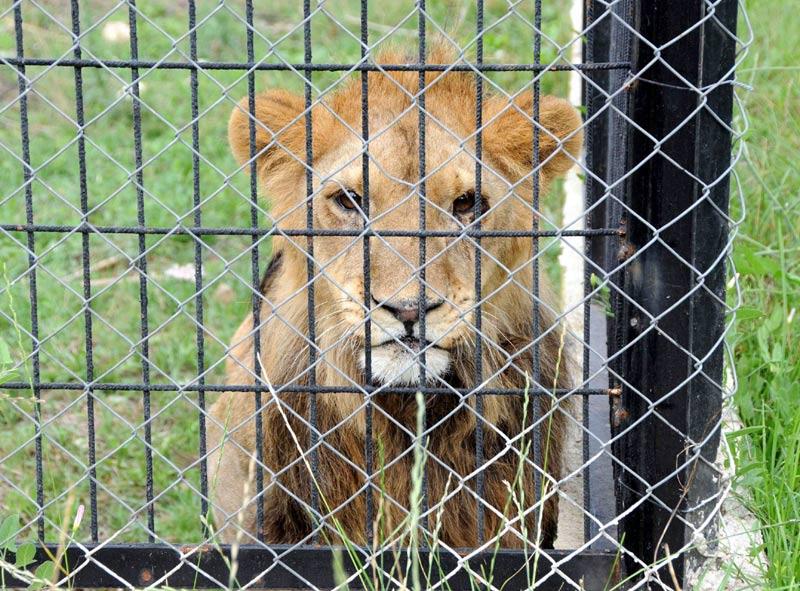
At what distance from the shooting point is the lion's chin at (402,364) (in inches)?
127

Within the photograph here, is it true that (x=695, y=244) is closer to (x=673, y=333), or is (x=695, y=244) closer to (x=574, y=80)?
(x=673, y=333)

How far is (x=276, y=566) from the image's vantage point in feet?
10.8

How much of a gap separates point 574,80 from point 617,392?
370 centimetres

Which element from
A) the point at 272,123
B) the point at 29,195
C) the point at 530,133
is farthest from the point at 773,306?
the point at 29,195

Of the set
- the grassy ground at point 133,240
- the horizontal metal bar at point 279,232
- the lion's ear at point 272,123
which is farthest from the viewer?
the grassy ground at point 133,240

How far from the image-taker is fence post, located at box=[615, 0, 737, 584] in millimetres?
2969

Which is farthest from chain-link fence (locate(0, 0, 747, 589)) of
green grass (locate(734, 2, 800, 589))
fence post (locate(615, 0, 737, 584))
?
green grass (locate(734, 2, 800, 589))

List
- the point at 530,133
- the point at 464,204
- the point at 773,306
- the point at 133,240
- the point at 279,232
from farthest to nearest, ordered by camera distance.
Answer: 1. the point at 133,240
2. the point at 773,306
3. the point at 530,133
4. the point at 464,204
5. the point at 279,232

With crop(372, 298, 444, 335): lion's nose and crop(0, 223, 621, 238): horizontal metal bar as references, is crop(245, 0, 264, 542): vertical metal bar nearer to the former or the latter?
crop(0, 223, 621, 238): horizontal metal bar

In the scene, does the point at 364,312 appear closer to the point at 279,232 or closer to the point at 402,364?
the point at 402,364

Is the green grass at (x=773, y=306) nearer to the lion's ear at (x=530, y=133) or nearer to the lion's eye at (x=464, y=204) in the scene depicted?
the lion's ear at (x=530, y=133)

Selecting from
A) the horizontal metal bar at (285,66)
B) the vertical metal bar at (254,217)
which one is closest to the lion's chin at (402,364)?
the vertical metal bar at (254,217)

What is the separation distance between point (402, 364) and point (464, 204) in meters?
0.63

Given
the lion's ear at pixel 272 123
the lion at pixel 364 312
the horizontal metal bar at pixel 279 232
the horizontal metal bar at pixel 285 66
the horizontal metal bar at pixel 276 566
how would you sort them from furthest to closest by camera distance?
1. the lion's ear at pixel 272 123
2. the lion at pixel 364 312
3. the horizontal metal bar at pixel 276 566
4. the horizontal metal bar at pixel 279 232
5. the horizontal metal bar at pixel 285 66
